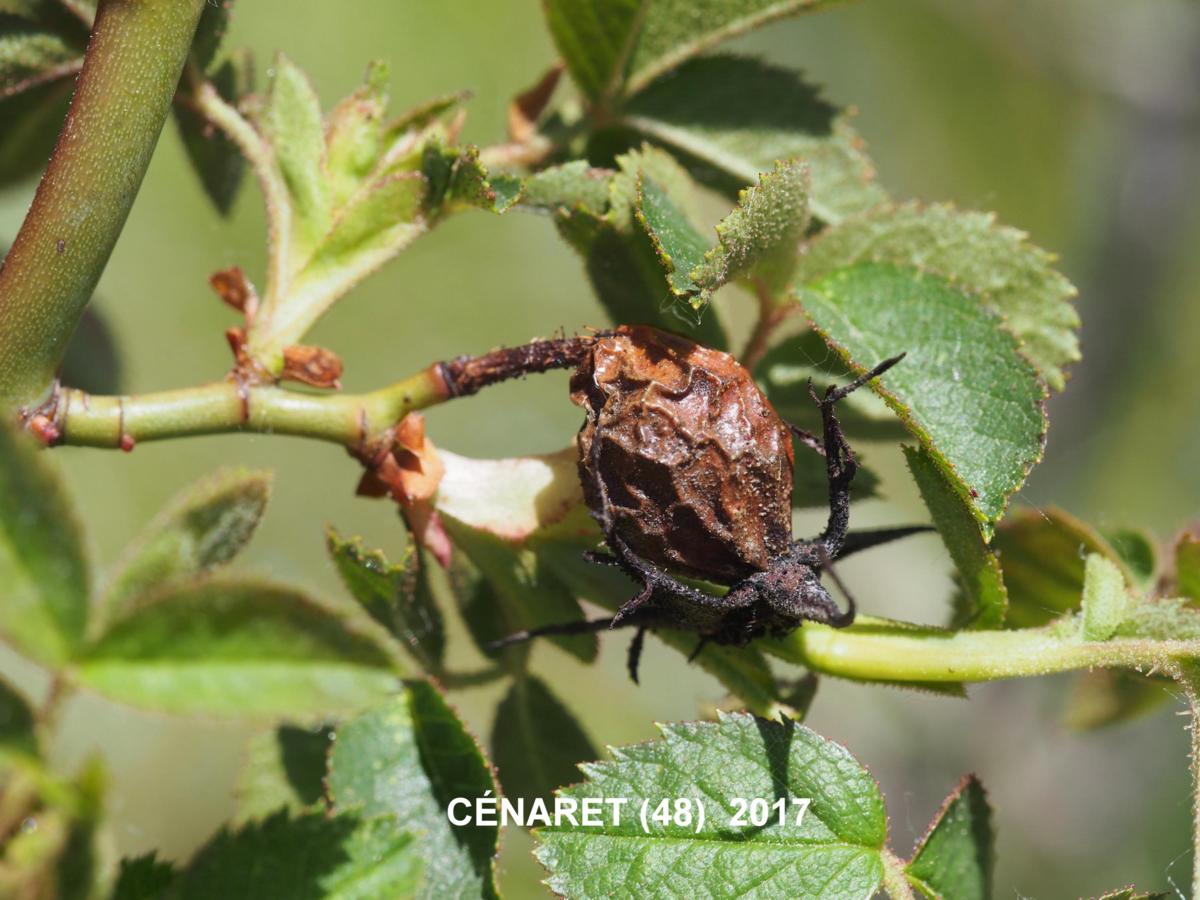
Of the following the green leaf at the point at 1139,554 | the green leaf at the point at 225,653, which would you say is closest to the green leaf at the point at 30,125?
the green leaf at the point at 225,653

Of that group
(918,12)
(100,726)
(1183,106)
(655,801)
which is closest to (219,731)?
(100,726)

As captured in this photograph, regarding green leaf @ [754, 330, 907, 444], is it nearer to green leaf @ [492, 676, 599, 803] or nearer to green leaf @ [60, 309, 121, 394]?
green leaf @ [492, 676, 599, 803]

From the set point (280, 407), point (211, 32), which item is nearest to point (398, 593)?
point (280, 407)

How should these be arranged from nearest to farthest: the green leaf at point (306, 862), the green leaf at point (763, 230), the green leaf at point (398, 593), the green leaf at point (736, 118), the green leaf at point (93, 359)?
the green leaf at point (306, 862) → the green leaf at point (763, 230) → the green leaf at point (398, 593) → the green leaf at point (736, 118) → the green leaf at point (93, 359)

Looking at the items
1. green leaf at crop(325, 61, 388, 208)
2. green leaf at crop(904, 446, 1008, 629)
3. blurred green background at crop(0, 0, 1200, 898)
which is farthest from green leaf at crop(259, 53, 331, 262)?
blurred green background at crop(0, 0, 1200, 898)

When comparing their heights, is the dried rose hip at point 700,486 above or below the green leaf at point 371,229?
below

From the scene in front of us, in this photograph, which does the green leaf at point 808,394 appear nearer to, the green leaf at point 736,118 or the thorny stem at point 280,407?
the green leaf at point 736,118

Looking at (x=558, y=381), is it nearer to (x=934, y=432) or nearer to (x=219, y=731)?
(x=219, y=731)
